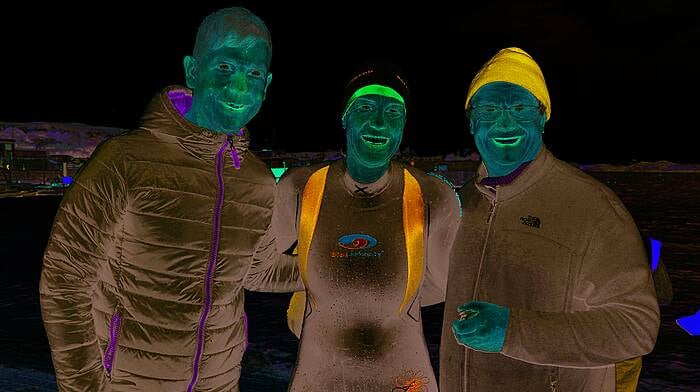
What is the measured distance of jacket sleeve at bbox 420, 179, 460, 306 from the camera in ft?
9.56

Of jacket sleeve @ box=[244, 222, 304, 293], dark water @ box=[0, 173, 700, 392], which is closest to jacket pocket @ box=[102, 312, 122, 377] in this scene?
jacket sleeve @ box=[244, 222, 304, 293]

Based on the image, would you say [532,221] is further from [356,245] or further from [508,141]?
[356,245]

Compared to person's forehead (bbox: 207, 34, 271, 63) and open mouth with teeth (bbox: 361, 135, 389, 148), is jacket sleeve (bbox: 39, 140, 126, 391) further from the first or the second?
open mouth with teeth (bbox: 361, 135, 389, 148)

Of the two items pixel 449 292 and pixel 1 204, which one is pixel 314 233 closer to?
pixel 449 292

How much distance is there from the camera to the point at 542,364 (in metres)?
2.53

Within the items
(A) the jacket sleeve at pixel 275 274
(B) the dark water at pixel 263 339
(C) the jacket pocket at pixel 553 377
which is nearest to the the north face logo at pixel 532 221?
(C) the jacket pocket at pixel 553 377

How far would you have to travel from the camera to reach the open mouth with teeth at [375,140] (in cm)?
284

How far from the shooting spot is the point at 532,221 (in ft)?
8.54

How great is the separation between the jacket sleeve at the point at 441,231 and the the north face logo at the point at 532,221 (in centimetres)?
40

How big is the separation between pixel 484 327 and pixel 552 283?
0.38 metres

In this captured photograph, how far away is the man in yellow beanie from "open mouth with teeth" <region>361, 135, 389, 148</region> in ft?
1.44

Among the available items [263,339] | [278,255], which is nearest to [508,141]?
[278,255]

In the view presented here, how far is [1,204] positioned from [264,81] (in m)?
33.3

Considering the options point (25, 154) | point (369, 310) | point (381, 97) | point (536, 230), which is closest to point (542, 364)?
point (536, 230)
